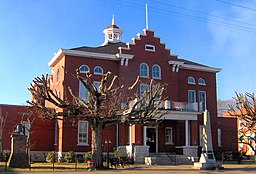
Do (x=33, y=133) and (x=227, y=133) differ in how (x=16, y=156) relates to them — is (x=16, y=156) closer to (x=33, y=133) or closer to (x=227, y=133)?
(x=33, y=133)

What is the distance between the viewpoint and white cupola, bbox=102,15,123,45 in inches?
1797

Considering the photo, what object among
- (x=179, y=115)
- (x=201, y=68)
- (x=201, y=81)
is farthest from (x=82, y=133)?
(x=201, y=68)

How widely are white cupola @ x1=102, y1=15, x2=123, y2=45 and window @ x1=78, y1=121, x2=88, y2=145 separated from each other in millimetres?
13244

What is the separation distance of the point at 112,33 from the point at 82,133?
15003 mm

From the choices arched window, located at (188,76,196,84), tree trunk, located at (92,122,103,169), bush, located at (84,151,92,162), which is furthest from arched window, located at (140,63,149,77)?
tree trunk, located at (92,122,103,169)

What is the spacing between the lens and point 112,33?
45.9m

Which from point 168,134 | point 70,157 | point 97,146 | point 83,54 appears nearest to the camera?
point 97,146

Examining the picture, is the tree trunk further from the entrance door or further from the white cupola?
the white cupola

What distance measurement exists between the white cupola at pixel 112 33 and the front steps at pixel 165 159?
643 inches

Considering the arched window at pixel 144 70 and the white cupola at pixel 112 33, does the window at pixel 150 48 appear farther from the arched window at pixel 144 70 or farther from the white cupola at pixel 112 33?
the white cupola at pixel 112 33

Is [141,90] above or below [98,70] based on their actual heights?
below

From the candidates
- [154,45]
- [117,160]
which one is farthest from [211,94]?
[117,160]

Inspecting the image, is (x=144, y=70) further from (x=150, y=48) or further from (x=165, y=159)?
(x=165, y=159)

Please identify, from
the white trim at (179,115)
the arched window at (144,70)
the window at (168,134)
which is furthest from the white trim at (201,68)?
the window at (168,134)
